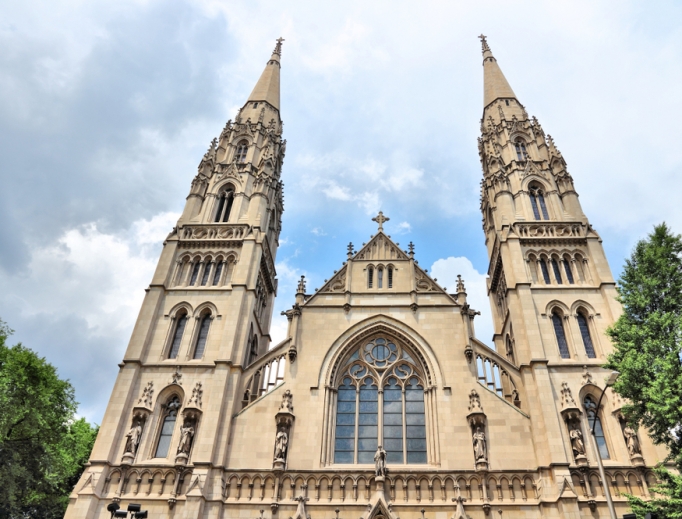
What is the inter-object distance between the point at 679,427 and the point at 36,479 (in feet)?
81.7

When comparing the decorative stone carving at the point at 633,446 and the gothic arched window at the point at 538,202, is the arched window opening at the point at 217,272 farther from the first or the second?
the decorative stone carving at the point at 633,446

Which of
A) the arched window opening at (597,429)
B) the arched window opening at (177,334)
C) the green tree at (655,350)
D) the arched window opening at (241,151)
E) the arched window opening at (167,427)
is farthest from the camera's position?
the arched window opening at (241,151)

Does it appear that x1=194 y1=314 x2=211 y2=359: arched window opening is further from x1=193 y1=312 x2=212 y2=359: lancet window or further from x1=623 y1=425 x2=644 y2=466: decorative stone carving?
x1=623 y1=425 x2=644 y2=466: decorative stone carving

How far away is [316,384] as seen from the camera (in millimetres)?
23438

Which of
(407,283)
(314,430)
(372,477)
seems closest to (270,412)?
(314,430)

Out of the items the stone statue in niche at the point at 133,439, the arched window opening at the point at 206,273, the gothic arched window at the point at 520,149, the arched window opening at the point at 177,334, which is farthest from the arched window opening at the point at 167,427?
the gothic arched window at the point at 520,149

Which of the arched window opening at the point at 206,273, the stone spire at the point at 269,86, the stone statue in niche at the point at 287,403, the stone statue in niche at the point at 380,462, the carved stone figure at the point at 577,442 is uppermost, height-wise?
the stone spire at the point at 269,86

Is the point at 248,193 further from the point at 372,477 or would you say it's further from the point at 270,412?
the point at 372,477

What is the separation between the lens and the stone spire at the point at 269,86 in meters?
42.7

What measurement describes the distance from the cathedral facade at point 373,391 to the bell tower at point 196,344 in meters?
0.09

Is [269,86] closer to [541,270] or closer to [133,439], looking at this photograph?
[541,270]

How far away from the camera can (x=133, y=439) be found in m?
21.5

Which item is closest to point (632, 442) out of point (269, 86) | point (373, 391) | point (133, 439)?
point (373, 391)

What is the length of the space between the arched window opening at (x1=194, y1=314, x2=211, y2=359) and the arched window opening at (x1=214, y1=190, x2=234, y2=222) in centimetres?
776
